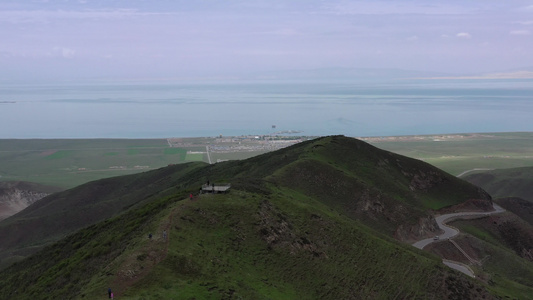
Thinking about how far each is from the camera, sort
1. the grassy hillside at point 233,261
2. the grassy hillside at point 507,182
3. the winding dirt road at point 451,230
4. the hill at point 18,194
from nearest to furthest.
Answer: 1. the grassy hillside at point 233,261
2. the winding dirt road at point 451,230
3. the grassy hillside at point 507,182
4. the hill at point 18,194

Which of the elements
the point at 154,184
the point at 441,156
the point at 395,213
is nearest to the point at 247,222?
the point at 395,213

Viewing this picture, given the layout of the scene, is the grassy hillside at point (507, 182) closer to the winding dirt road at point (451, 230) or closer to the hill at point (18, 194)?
the winding dirt road at point (451, 230)

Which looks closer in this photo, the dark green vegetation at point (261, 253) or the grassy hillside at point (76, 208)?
the dark green vegetation at point (261, 253)

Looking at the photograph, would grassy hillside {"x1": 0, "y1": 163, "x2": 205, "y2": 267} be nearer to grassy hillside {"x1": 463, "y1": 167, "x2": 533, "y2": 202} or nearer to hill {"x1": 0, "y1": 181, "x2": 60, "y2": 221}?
hill {"x1": 0, "y1": 181, "x2": 60, "y2": 221}

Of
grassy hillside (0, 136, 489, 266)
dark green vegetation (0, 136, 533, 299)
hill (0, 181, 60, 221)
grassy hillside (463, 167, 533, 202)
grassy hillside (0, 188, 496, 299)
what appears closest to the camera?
grassy hillside (0, 188, 496, 299)

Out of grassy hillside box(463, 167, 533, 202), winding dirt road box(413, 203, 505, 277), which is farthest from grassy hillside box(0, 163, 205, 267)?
grassy hillside box(463, 167, 533, 202)

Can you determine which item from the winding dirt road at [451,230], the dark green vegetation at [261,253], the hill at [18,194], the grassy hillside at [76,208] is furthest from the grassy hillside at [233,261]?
the hill at [18,194]

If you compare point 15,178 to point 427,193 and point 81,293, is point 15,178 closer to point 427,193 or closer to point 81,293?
point 427,193

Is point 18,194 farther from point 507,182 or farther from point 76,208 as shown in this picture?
point 507,182
